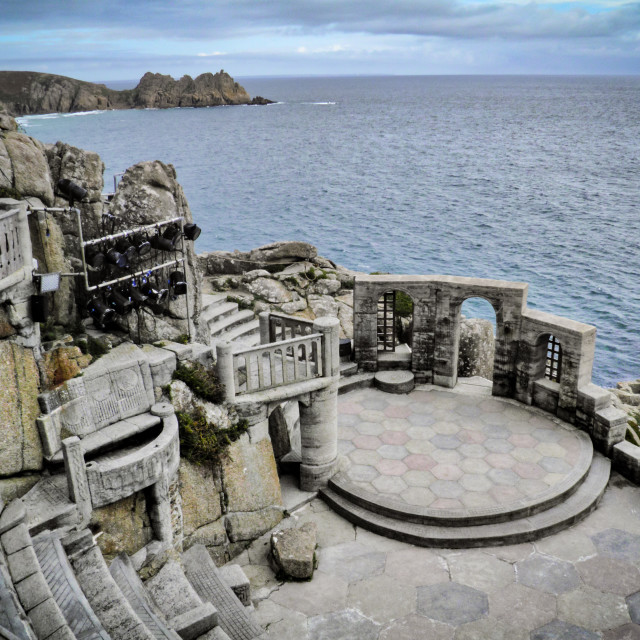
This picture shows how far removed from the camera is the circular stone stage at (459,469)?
14.2 meters

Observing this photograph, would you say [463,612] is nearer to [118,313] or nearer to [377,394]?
[377,394]

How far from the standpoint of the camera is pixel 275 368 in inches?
600

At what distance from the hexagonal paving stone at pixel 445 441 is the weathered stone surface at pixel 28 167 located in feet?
36.7

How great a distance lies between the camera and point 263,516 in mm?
14656

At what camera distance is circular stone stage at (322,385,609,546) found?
14.2m

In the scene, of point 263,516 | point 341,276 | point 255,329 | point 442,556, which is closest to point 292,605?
point 263,516

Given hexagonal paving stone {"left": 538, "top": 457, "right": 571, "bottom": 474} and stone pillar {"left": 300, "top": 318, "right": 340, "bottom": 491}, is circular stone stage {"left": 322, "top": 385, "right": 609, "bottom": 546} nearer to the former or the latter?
hexagonal paving stone {"left": 538, "top": 457, "right": 571, "bottom": 474}

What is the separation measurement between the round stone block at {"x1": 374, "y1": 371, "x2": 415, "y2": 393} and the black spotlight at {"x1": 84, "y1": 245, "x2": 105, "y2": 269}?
910 centimetres

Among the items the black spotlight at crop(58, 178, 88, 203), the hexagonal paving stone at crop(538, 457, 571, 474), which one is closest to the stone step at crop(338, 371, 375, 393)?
the hexagonal paving stone at crop(538, 457, 571, 474)

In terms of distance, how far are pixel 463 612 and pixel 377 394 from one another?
26.2 ft

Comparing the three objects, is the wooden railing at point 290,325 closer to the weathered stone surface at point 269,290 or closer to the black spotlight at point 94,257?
the black spotlight at point 94,257

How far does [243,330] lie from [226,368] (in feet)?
22.3

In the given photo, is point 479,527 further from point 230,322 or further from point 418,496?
point 230,322

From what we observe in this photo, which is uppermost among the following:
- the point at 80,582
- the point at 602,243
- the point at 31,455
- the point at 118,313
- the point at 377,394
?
the point at 118,313
